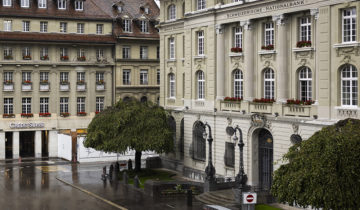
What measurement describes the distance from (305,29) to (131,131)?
18.7 meters

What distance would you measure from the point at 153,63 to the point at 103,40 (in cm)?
749

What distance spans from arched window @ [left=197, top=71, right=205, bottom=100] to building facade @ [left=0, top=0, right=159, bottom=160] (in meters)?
20.6

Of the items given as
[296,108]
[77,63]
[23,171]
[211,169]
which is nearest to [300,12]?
[296,108]

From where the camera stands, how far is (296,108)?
138 feet

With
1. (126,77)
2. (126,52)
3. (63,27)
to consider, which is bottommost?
(126,77)

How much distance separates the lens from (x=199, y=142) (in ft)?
178

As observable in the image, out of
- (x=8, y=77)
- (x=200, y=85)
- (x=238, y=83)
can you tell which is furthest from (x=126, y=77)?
(x=238, y=83)

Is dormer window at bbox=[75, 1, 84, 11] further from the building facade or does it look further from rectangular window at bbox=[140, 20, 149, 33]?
rectangular window at bbox=[140, 20, 149, 33]

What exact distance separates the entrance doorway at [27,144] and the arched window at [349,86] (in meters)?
45.3

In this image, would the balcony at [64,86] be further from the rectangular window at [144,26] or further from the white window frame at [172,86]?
the white window frame at [172,86]

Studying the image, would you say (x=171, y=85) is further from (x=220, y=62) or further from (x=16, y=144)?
(x=16, y=144)

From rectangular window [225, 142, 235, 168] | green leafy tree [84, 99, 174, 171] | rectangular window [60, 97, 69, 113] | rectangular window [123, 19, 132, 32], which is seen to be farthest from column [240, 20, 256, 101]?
rectangular window [123, 19, 132, 32]

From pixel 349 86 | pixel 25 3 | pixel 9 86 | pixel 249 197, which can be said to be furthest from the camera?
pixel 25 3

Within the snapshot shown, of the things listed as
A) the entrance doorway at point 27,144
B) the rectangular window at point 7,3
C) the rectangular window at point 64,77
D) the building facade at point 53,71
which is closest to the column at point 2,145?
the building facade at point 53,71
